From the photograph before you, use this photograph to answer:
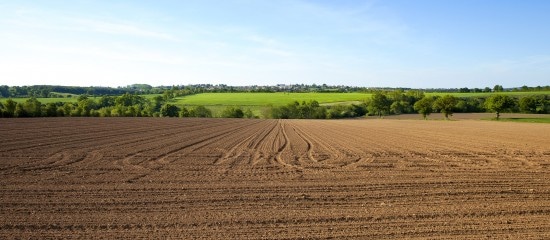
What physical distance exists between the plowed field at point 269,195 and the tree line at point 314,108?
59949 millimetres

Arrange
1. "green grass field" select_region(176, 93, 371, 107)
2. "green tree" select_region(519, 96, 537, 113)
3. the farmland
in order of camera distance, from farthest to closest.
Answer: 1. the farmland
2. "green grass field" select_region(176, 93, 371, 107)
3. "green tree" select_region(519, 96, 537, 113)

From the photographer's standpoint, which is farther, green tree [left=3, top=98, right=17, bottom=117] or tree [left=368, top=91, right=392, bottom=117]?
tree [left=368, top=91, right=392, bottom=117]

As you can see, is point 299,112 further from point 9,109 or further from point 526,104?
point 9,109

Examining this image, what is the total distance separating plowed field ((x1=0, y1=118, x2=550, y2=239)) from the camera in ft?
28.7

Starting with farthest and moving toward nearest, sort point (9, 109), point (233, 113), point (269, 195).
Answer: point (233, 113)
point (9, 109)
point (269, 195)

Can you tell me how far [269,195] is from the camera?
1169cm

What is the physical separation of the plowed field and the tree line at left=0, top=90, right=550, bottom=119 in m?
59.9

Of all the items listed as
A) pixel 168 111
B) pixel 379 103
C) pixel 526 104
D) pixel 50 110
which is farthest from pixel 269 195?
pixel 526 104

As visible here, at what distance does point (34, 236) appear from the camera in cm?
819

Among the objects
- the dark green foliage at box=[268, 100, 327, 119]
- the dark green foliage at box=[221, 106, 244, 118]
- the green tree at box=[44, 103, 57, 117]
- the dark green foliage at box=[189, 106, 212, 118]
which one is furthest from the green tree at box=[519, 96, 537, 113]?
the green tree at box=[44, 103, 57, 117]

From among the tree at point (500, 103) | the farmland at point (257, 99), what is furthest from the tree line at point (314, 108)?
the farmland at point (257, 99)

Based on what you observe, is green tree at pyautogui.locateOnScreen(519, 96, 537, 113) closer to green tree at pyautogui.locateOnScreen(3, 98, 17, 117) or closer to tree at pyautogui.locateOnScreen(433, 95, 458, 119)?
tree at pyautogui.locateOnScreen(433, 95, 458, 119)

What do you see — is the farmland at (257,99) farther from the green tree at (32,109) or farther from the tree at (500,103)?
the green tree at (32,109)

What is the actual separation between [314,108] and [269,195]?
8921cm
